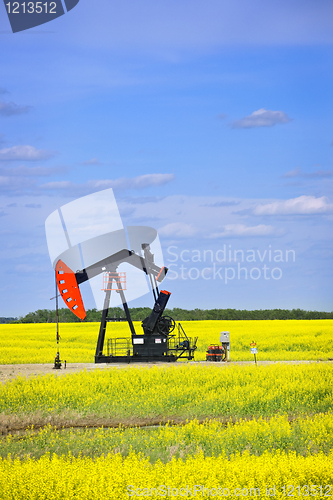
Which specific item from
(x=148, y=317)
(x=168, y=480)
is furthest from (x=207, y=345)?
(x=168, y=480)

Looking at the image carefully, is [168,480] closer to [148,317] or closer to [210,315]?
[148,317]

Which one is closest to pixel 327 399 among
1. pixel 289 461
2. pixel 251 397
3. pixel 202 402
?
pixel 251 397

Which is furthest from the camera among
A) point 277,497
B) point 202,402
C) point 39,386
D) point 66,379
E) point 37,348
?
point 37,348

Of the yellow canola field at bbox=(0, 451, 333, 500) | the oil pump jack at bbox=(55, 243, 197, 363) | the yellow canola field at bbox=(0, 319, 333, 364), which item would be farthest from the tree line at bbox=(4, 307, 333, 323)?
the yellow canola field at bbox=(0, 451, 333, 500)

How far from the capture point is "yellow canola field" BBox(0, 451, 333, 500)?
649cm

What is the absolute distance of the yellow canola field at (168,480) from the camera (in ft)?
21.3

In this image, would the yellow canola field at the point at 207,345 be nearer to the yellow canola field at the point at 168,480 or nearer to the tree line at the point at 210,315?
the yellow canola field at the point at 168,480

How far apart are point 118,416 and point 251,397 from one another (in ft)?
11.6

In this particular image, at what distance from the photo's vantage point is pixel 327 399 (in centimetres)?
1341

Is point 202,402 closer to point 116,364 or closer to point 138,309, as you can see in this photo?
point 116,364

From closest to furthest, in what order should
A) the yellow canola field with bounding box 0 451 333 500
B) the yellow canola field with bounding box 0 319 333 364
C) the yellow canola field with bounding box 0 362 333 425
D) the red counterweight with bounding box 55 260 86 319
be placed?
the yellow canola field with bounding box 0 451 333 500
the yellow canola field with bounding box 0 362 333 425
the red counterweight with bounding box 55 260 86 319
the yellow canola field with bounding box 0 319 333 364

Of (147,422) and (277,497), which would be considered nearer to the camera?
(277,497)

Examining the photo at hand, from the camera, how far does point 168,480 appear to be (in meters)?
6.68

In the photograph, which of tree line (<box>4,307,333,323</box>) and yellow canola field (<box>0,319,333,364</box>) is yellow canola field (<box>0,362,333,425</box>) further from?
tree line (<box>4,307,333,323</box>)
